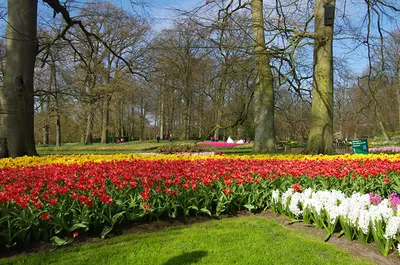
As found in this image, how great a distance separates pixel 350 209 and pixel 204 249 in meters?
1.63

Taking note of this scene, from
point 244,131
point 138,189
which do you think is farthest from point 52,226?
point 244,131

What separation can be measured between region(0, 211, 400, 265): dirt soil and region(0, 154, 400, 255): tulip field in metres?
0.07

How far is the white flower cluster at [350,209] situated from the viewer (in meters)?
3.20

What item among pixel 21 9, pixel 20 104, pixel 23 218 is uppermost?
pixel 21 9

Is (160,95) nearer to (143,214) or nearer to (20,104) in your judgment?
(20,104)

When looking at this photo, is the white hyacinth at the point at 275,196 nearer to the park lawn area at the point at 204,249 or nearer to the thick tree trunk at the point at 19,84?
the park lawn area at the point at 204,249

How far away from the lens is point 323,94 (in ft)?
32.6

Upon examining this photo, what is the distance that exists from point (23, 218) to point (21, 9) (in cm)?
799

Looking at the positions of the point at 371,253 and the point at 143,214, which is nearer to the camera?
the point at 371,253

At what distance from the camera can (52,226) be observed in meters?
3.44

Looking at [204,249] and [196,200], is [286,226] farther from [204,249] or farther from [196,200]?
[204,249]

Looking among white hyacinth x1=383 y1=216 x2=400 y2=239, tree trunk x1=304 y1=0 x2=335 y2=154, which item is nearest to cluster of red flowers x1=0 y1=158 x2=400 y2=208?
white hyacinth x1=383 y1=216 x2=400 y2=239

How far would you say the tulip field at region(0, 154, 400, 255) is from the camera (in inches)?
130

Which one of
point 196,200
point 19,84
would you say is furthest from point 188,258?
point 19,84
